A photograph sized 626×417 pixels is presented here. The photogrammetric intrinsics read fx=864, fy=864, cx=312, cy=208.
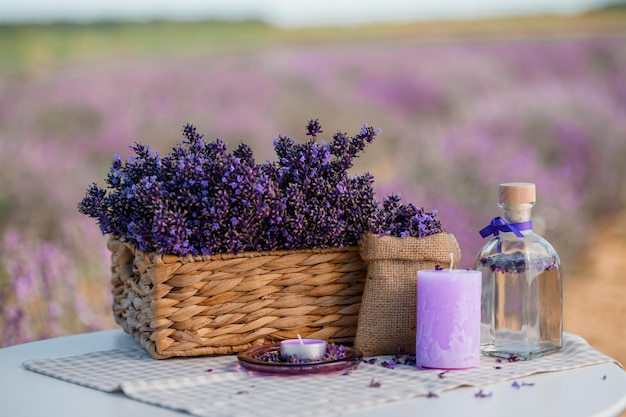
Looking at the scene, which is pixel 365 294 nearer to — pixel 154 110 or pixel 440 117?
pixel 154 110


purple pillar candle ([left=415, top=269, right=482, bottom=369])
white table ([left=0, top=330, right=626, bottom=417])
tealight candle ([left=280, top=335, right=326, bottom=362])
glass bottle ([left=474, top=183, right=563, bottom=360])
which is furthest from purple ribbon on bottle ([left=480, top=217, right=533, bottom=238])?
tealight candle ([left=280, top=335, right=326, bottom=362])

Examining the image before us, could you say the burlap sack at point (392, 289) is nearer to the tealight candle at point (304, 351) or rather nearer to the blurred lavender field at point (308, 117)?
the tealight candle at point (304, 351)

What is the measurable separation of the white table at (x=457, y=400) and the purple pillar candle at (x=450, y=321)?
0.31 ft

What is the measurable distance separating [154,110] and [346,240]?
309 cm

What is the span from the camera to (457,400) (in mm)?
1162

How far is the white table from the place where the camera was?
1.11m

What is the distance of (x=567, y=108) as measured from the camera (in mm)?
5086

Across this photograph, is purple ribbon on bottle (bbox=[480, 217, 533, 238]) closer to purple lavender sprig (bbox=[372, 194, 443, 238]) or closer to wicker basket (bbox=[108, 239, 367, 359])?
purple lavender sprig (bbox=[372, 194, 443, 238])

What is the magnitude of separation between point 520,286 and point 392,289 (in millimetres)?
210

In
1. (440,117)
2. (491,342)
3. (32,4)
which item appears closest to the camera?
(491,342)

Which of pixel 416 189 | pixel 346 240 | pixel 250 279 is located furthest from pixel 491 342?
pixel 416 189

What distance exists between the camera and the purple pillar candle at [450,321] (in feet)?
4.34

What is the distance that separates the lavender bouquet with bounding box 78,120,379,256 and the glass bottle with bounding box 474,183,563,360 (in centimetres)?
22

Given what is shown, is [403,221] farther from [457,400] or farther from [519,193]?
[457,400]
